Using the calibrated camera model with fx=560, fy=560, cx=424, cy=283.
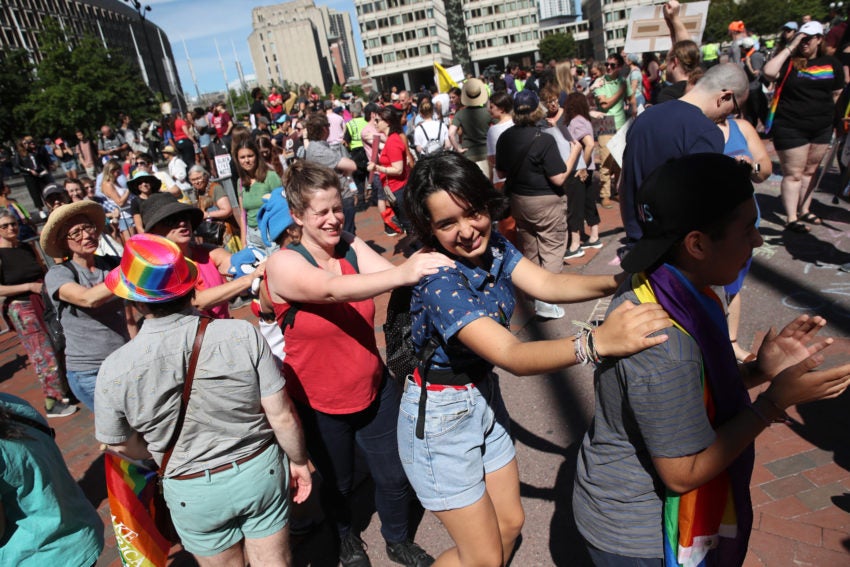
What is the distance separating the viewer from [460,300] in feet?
6.23

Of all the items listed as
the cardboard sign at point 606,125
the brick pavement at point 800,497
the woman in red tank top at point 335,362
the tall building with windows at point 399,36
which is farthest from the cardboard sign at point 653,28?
the tall building with windows at point 399,36

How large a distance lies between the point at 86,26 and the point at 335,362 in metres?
97.4

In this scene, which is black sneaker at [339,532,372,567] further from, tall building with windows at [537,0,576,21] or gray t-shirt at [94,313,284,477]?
tall building with windows at [537,0,576,21]

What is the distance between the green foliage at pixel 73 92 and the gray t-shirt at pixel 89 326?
29.5 m

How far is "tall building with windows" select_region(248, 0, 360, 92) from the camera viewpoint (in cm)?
15525

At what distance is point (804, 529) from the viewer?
2.65 m

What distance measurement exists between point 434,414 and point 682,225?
1.13 metres

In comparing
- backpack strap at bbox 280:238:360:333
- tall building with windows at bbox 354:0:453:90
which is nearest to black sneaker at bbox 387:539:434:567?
backpack strap at bbox 280:238:360:333

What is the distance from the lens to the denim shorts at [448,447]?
212 cm

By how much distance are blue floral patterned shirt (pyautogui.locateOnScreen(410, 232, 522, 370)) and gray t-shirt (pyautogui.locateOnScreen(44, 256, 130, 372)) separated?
293cm

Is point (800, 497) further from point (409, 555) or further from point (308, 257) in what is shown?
point (308, 257)

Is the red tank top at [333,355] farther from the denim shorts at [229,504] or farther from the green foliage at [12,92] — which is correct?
the green foliage at [12,92]

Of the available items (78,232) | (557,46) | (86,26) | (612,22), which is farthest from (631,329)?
(612,22)

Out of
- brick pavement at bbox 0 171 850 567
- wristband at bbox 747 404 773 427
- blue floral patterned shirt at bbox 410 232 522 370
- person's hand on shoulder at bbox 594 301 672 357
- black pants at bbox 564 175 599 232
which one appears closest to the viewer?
person's hand on shoulder at bbox 594 301 672 357
